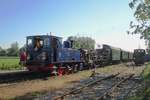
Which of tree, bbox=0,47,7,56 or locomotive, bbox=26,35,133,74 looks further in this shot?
tree, bbox=0,47,7,56

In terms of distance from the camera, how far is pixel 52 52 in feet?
90.0

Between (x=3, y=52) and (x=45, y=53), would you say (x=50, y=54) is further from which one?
(x=3, y=52)

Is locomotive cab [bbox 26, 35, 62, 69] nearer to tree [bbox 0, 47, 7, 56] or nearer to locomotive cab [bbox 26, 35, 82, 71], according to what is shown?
locomotive cab [bbox 26, 35, 82, 71]

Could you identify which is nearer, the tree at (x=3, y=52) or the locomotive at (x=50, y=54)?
the locomotive at (x=50, y=54)

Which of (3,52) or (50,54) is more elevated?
(3,52)

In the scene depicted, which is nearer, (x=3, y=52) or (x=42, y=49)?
(x=42, y=49)

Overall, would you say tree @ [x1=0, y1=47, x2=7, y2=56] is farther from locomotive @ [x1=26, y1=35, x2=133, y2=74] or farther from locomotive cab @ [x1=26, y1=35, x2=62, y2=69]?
locomotive cab @ [x1=26, y1=35, x2=62, y2=69]

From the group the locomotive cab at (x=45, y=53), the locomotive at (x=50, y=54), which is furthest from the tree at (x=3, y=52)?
the locomotive cab at (x=45, y=53)

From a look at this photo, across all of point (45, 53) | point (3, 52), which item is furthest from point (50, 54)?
point (3, 52)

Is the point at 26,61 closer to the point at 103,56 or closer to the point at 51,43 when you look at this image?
the point at 51,43

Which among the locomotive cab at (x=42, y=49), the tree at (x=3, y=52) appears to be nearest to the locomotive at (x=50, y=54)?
the locomotive cab at (x=42, y=49)

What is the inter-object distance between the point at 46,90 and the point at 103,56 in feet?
99.9

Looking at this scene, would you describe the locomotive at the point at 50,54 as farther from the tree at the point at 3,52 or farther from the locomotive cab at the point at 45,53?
the tree at the point at 3,52

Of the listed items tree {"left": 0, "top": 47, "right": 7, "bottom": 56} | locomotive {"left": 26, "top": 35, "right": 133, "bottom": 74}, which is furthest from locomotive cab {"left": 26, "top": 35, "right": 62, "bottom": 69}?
tree {"left": 0, "top": 47, "right": 7, "bottom": 56}
